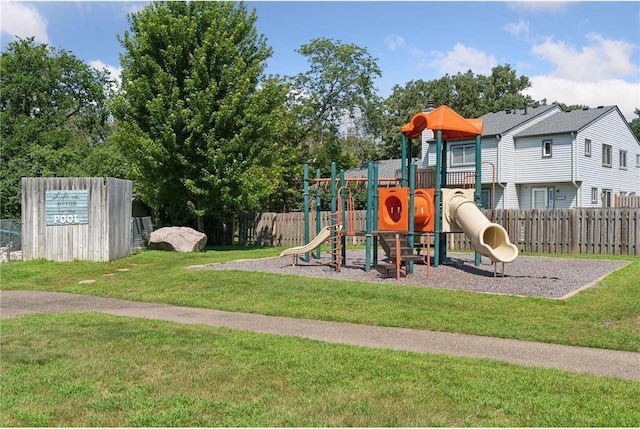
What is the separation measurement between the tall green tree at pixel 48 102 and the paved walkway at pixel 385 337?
26499 millimetres

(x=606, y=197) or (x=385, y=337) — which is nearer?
(x=385, y=337)

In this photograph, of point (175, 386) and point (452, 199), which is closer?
point (175, 386)

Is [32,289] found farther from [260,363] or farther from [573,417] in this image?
[573,417]

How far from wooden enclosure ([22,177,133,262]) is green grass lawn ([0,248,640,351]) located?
9.51ft

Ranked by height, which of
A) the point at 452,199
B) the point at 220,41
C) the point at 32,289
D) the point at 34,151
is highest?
the point at 220,41

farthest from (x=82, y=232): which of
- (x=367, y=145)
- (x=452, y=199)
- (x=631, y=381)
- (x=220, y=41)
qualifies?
(x=367, y=145)

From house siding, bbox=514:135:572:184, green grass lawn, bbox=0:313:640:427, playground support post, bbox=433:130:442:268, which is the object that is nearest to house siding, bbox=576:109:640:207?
house siding, bbox=514:135:572:184

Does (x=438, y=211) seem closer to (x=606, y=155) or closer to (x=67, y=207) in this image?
(x=67, y=207)

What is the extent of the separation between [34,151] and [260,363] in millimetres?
31409

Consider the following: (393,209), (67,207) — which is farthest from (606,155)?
(67,207)

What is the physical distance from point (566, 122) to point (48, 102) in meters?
38.6

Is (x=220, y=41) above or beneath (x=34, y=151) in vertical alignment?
above

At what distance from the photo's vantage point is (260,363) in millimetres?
6086

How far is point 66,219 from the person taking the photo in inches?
727
